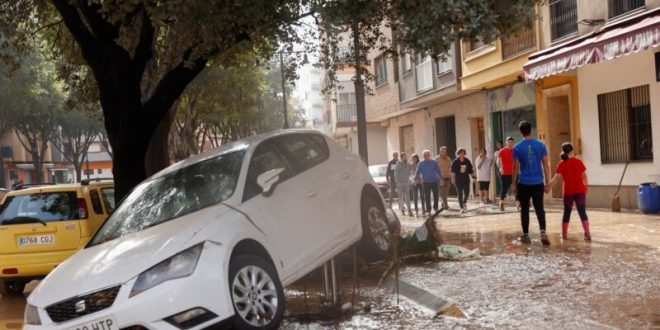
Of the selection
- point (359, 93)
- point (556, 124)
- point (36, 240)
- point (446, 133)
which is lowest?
point (36, 240)

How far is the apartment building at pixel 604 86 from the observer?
13.7 meters

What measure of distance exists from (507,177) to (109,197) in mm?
9441

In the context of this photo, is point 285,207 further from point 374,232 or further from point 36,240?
point 36,240

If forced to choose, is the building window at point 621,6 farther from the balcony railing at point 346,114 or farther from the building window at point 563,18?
the balcony railing at point 346,114

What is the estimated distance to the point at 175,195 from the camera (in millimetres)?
6426

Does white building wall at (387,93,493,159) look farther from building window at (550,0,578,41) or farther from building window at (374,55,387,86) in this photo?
building window at (550,0,578,41)

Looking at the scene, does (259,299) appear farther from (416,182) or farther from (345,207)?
(416,182)

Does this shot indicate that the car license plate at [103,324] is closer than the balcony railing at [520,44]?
Yes

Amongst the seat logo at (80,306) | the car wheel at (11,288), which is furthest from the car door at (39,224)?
the seat logo at (80,306)

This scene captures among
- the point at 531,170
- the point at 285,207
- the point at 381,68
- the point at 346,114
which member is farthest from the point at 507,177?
the point at 346,114

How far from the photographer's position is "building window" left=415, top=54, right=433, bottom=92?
24.9 meters

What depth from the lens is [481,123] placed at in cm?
2352

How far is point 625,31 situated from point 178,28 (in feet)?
26.5

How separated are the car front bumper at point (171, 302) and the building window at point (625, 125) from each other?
39.3ft
